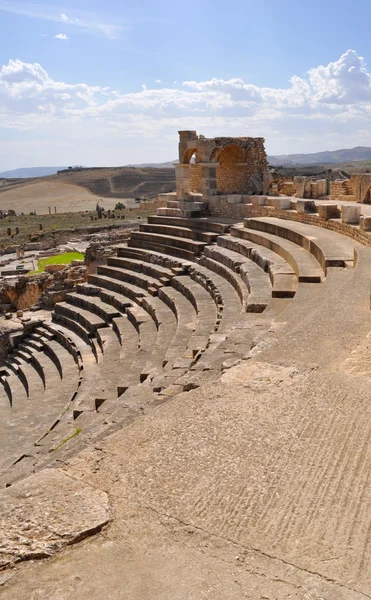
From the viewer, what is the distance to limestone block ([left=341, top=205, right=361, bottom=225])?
11453 mm

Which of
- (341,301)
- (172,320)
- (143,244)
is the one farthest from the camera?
(143,244)

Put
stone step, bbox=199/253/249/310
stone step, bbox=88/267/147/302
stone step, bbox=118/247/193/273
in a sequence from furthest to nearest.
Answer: stone step, bbox=118/247/193/273 → stone step, bbox=88/267/147/302 → stone step, bbox=199/253/249/310

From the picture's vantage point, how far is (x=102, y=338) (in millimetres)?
11695

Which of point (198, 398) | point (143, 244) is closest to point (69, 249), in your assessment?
point (143, 244)

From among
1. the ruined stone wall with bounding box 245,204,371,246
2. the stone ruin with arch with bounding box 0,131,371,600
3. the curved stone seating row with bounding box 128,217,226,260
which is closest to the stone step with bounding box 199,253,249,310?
the stone ruin with arch with bounding box 0,131,371,600

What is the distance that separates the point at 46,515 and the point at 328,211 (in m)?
10.6

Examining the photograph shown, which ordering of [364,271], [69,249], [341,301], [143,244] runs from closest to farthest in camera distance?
[341,301] → [364,271] → [143,244] → [69,249]

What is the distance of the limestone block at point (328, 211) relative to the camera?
12.5 m

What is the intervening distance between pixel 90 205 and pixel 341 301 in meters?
66.8

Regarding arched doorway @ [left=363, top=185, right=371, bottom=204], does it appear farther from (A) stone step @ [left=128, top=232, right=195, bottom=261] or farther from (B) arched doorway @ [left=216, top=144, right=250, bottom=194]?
(B) arched doorway @ [left=216, top=144, right=250, bottom=194]

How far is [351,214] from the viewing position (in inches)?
452

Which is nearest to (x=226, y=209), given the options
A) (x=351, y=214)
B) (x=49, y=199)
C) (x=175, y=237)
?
(x=175, y=237)

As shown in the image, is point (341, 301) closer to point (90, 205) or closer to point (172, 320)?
point (172, 320)

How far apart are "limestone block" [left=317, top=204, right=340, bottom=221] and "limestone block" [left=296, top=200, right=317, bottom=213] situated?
849mm
